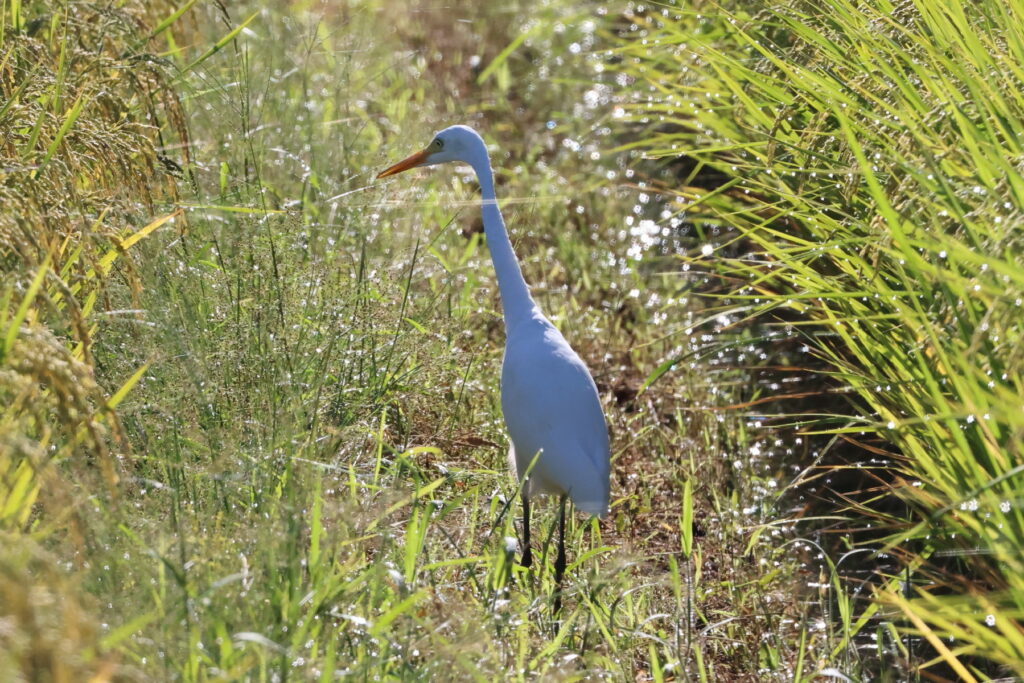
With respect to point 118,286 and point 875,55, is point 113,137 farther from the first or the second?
point 875,55

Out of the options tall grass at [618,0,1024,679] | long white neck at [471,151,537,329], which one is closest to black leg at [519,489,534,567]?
long white neck at [471,151,537,329]

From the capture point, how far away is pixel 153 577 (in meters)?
1.80

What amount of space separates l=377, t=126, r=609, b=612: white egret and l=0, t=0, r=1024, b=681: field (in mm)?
105

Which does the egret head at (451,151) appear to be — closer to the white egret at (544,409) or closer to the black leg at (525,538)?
the white egret at (544,409)

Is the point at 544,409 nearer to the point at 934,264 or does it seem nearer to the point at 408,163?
the point at 408,163

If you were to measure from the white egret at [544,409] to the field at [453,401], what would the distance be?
105 mm

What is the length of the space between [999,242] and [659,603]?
4.34ft

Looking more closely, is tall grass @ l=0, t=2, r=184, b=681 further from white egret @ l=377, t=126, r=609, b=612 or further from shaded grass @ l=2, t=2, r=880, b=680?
white egret @ l=377, t=126, r=609, b=612

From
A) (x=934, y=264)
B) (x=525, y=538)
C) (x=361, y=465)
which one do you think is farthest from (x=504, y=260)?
(x=934, y=264)

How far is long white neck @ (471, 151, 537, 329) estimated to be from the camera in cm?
311

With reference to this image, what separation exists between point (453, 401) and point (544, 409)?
46 centimetres

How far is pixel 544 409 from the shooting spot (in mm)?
2916

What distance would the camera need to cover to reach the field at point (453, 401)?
1779 mm

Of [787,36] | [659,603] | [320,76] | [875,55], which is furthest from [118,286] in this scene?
[320,76]
